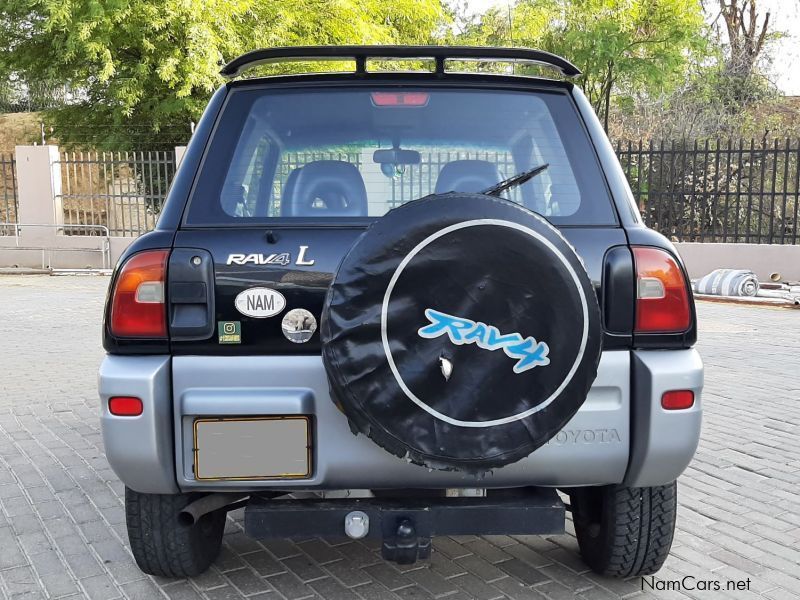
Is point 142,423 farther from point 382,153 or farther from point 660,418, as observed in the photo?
point 660,418

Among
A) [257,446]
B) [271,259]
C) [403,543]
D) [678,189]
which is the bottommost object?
[403,543]

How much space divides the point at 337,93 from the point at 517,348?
3.87 ft

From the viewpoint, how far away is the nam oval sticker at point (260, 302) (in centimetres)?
238

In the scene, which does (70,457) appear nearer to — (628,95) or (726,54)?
(628,95)

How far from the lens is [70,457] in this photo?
4.58m

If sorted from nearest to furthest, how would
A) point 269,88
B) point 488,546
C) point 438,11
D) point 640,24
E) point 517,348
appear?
1. point 517,348
2. point 269,88
3. point 488,546
4. point 640,24
5. point 438,11

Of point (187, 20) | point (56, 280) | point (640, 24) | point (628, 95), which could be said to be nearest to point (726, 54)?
point (628, 95)

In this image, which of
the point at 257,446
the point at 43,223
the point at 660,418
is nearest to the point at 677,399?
the point at 660,418

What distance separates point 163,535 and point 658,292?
1.91 m

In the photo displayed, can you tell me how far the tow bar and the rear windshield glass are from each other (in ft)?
3.10

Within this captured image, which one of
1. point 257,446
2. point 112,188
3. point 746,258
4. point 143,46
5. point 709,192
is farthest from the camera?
point 112,188

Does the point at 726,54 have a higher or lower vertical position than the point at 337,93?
higher

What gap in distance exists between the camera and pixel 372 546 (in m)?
3.27

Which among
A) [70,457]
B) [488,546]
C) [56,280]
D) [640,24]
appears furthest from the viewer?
[640,24]
